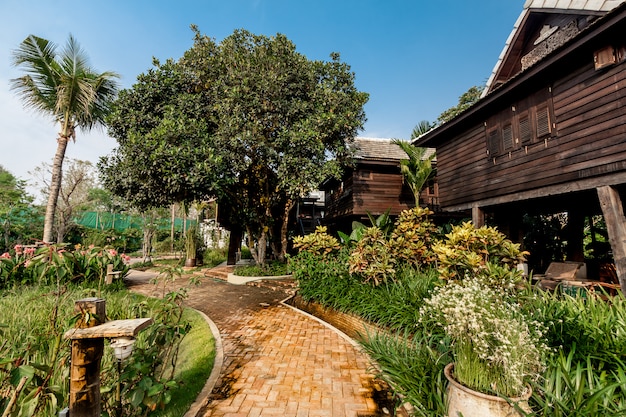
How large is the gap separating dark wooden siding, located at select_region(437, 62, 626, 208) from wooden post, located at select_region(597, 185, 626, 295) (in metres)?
0.52

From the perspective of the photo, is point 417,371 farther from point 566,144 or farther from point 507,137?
point 507,137

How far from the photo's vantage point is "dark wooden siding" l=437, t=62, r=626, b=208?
6148 millimetres

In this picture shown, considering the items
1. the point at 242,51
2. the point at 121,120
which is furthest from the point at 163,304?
the point at 242,51

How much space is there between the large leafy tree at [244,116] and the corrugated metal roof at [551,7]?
5.69 metres

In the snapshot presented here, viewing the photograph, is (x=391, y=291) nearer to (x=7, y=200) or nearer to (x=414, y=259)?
(x=414, y=259)

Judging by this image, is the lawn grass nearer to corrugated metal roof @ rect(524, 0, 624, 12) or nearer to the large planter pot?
the large planter pot

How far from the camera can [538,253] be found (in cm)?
1432

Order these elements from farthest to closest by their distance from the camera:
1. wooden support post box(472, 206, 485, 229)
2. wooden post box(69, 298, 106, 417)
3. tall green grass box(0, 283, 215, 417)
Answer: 1. wooden support post box(472, 206, 485, 229)
2. tall green grass box(0, 283, 215, 417)
3. wooden post box(69, 298, 106, 417)

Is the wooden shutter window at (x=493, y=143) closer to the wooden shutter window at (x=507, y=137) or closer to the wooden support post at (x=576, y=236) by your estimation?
the wooden shutter window at (x=507, y=137)

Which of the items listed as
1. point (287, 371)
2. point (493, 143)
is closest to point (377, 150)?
point (493, 143)

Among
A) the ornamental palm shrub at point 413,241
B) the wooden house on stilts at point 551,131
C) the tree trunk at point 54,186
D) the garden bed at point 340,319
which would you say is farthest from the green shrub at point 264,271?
the wooden house on stilts at point 551,131

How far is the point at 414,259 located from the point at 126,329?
700 centimetres

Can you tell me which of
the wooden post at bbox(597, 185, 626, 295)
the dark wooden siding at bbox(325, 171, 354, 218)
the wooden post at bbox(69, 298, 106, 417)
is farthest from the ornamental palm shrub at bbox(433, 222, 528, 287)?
the dark wooden siding at bbox(325, 171, 354, 218)

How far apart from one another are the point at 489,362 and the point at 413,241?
18.0 feet
